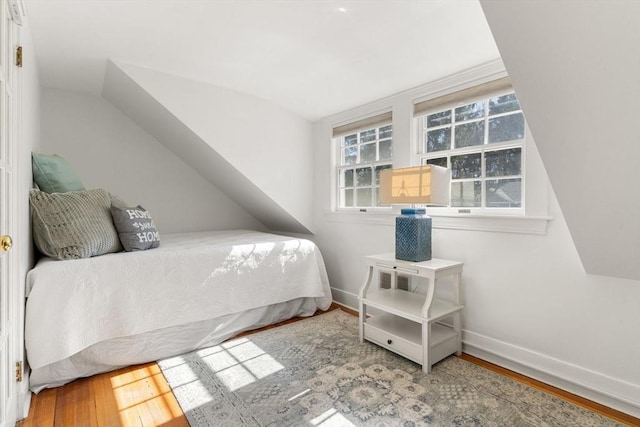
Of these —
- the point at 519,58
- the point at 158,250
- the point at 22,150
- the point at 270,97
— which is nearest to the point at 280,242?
the point at 158,250

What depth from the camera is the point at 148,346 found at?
2.12m

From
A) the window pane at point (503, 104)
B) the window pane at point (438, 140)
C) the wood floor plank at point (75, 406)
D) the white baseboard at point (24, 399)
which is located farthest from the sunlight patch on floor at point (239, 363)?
the window pane at point (503, 104)

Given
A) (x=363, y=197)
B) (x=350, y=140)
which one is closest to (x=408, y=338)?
(x=363, y=197)

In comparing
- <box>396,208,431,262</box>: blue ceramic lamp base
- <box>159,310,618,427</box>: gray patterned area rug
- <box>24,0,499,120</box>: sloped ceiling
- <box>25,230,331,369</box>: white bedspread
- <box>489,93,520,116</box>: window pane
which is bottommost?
<box>159,310,618,427</box>: gray patterned area rug

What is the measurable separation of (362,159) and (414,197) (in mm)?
1154

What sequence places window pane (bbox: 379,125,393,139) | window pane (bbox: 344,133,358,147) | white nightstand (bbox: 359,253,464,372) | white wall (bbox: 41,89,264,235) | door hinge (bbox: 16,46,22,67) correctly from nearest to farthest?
door hinge (bbox: 16,46,22,67) < white nightstand (bbox: 359,253,464,372) < window pane (bbox: 379,125,393,139) < white wall (bbox: 41,89,264,235) < window pane (bbox: 344,133,358,147)

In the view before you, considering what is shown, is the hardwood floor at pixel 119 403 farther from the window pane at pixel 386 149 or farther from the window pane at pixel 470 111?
the window pane at pixel 386 149

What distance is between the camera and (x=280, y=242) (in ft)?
9.37

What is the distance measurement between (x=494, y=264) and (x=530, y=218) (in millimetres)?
377

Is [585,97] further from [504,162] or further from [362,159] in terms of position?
[362,159]

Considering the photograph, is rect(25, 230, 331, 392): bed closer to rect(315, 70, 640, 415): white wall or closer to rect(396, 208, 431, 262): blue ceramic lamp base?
rect(396, 208, 431, 262): blue ceramic lamp base

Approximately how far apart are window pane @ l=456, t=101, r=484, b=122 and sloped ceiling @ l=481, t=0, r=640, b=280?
0.99m

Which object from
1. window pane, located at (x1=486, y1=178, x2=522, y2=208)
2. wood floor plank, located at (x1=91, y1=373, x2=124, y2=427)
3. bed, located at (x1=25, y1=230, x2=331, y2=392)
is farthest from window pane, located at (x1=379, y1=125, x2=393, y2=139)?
wood floor plank, located at (x1=91, y1=373, x2=124, y2=427)

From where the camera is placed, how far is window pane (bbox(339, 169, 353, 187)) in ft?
10.8
